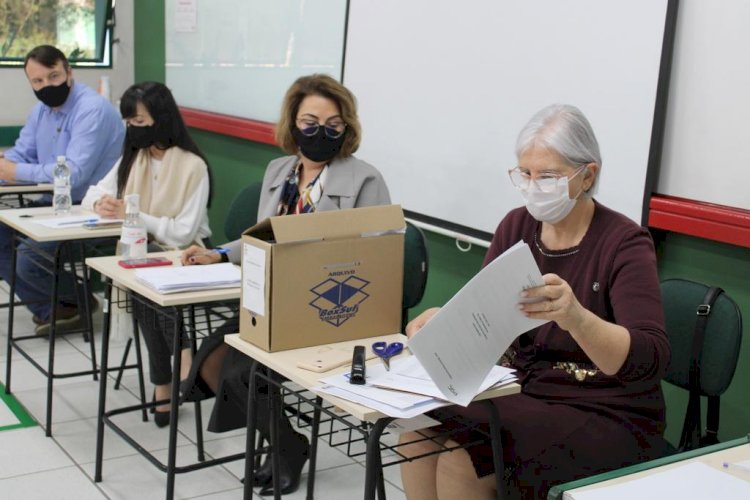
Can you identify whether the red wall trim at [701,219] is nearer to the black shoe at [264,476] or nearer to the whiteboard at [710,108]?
the whiteboard at [710,108]

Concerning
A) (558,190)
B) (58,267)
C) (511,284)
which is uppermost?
(558,190)

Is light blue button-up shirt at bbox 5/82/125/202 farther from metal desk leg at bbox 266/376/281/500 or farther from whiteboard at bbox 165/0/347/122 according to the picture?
metal desk leg at bbox 266/376/281/500

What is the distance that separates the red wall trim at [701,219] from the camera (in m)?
2.53

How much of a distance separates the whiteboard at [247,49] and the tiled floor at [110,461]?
168 centimetres

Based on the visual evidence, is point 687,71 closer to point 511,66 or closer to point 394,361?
point 511,66

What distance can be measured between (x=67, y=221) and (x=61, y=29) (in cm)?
291

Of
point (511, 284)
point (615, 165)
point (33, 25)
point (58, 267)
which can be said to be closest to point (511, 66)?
point (615, 165)

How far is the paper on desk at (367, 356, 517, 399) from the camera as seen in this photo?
193 centimetres

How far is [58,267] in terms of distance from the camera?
11.9ft

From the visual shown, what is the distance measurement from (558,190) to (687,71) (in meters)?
0.79

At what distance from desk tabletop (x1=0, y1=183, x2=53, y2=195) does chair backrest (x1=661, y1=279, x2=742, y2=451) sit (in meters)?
3.07

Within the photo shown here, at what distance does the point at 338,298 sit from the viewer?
7.55 feet

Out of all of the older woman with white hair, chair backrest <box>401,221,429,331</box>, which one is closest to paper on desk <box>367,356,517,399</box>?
the older woman with white hair

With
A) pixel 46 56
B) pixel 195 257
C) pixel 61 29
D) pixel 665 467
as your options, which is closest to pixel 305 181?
pixel 195 257
